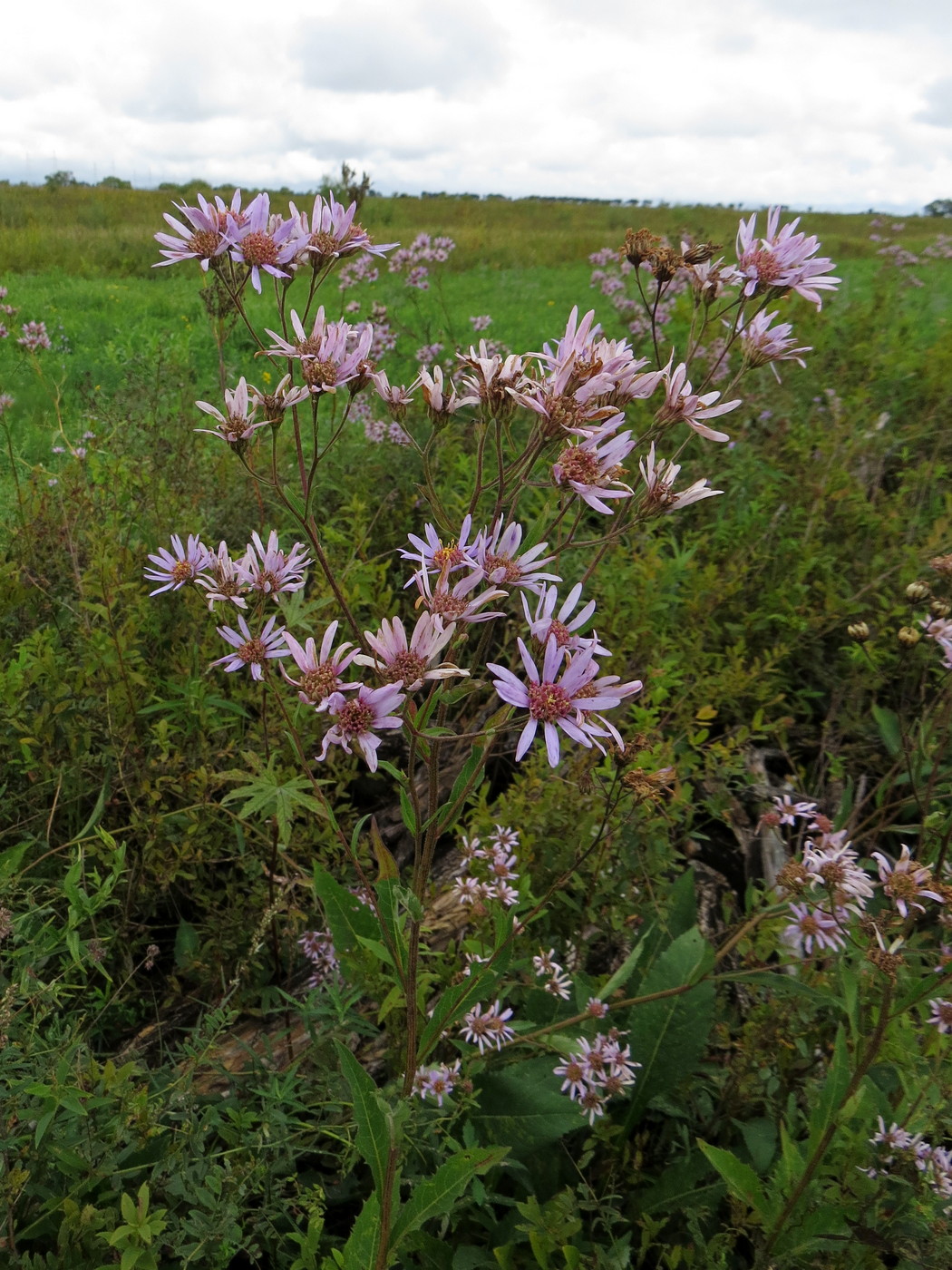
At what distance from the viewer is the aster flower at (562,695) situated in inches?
46.3

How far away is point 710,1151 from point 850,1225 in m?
0.27

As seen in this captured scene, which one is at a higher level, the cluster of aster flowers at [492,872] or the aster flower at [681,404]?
the aster flower at [681,404]

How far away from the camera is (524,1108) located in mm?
1774

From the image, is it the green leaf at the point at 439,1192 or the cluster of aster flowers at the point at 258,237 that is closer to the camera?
the green leaf at the point at 439,1192

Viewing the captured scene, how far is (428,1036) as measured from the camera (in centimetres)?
130

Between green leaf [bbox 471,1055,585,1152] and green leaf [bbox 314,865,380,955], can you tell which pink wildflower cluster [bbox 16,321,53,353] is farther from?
green leaf [bbox 471,1055,585,1152]

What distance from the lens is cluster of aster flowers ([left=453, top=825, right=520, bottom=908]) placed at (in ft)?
6.40

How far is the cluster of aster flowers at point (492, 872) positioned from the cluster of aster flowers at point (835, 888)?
0.64 meters

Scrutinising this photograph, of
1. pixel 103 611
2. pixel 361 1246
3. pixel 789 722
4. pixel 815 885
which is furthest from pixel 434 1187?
pixel 789 722

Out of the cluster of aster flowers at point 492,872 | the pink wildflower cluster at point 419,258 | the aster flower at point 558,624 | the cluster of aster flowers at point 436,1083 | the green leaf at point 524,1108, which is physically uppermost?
the pink wildflower cluster at point 419,258

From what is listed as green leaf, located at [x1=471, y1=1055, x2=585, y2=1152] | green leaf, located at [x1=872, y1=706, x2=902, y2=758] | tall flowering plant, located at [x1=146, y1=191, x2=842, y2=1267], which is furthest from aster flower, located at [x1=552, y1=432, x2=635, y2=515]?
green leaf, located at [x1=872, y1=706, x2=902, y2=758]

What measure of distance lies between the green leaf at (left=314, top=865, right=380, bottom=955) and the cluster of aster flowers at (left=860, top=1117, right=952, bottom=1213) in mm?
1036

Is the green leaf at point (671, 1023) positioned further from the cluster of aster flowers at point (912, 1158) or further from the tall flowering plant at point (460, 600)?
the cluster of aster flowers at point (912, 1158)

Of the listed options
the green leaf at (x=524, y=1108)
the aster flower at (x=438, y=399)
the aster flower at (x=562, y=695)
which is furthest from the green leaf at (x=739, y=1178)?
the aster flower at (x=438, y=399)
